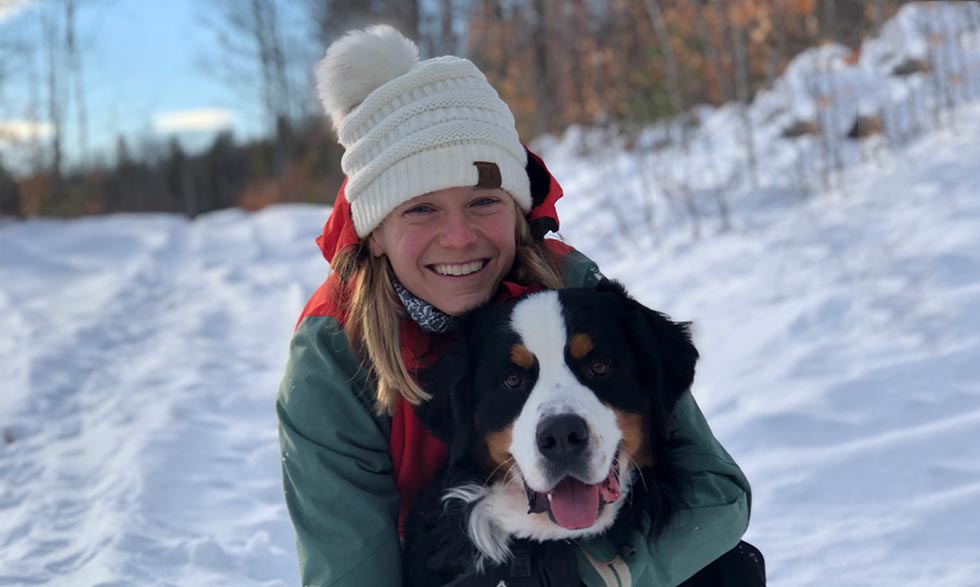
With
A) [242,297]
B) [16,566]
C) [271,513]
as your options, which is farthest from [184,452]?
[242,297]

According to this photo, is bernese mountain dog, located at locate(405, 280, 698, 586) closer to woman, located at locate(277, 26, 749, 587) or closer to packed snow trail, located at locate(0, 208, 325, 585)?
woman, located at locate(277, 26, 749, 587)

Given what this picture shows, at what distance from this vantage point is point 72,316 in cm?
852

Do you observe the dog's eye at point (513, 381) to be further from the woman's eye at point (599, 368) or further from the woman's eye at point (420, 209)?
the woman's eye at point (420, 209)

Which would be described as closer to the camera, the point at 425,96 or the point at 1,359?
the point at 425,96

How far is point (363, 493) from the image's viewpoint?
2.30m

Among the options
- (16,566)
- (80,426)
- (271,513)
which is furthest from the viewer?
(80,426)

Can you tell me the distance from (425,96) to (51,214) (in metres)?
20.7

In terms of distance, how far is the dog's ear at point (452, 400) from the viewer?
2.23 m

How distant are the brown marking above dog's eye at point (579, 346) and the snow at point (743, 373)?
4.82 feet

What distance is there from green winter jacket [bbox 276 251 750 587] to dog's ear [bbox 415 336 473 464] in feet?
0.62

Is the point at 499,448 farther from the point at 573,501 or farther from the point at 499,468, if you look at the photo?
the point at 573,501

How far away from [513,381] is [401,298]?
1.73ft

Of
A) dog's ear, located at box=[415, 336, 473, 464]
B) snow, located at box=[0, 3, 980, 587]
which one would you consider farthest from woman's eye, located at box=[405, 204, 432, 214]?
snow, located at box=[0, 3, 980, 587]

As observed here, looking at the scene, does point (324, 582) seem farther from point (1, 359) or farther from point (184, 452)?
point (1, 359)
